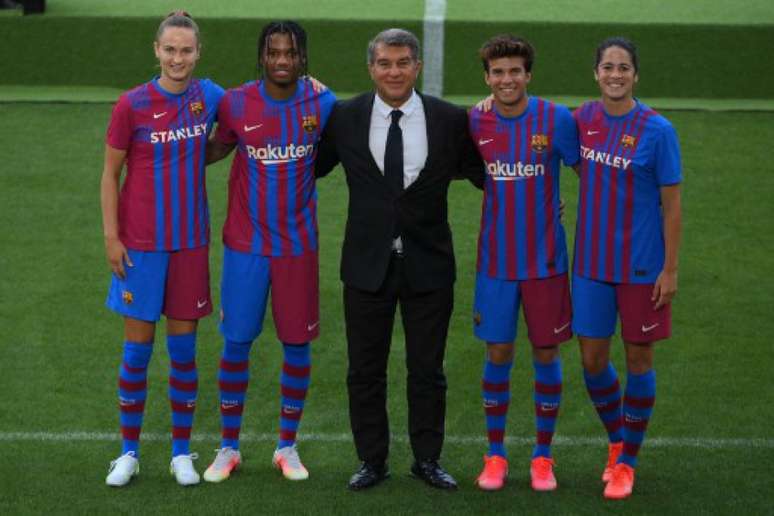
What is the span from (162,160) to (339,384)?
72.3 inches

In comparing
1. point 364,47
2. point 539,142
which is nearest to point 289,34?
point 539,142

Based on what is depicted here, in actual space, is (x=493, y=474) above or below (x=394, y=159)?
below

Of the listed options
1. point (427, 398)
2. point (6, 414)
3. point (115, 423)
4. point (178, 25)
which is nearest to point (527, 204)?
point (427, 398)

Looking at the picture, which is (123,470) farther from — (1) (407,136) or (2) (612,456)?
(2) (612,456)

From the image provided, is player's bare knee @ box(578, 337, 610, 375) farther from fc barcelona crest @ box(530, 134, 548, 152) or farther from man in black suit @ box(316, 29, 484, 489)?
fc barcelona crest @ box(530, 134, 548, 152)

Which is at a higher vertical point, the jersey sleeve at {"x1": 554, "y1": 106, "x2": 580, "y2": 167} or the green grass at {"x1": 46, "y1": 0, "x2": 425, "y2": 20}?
the green grass at {"x1": 46, "y1": 0, "x2": 425, "y2": 20}

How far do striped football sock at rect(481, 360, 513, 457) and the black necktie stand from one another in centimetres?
81

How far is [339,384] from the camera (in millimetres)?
7180

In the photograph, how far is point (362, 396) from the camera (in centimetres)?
589

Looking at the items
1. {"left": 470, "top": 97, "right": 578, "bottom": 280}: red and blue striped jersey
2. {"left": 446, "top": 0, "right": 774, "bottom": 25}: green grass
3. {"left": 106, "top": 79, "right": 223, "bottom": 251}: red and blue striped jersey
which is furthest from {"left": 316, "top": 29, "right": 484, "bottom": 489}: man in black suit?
{"left": 446, "top": 0, "right": 774, "bottom": 25}: green grass

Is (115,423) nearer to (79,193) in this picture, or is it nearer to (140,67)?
(79,193)

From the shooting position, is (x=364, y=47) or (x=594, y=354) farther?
(x=364, y=47)

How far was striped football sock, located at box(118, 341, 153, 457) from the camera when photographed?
588 cm

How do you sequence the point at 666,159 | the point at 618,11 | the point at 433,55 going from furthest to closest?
1. the point at 618,11
2. the point at 433,55
3. the point at 666,159
